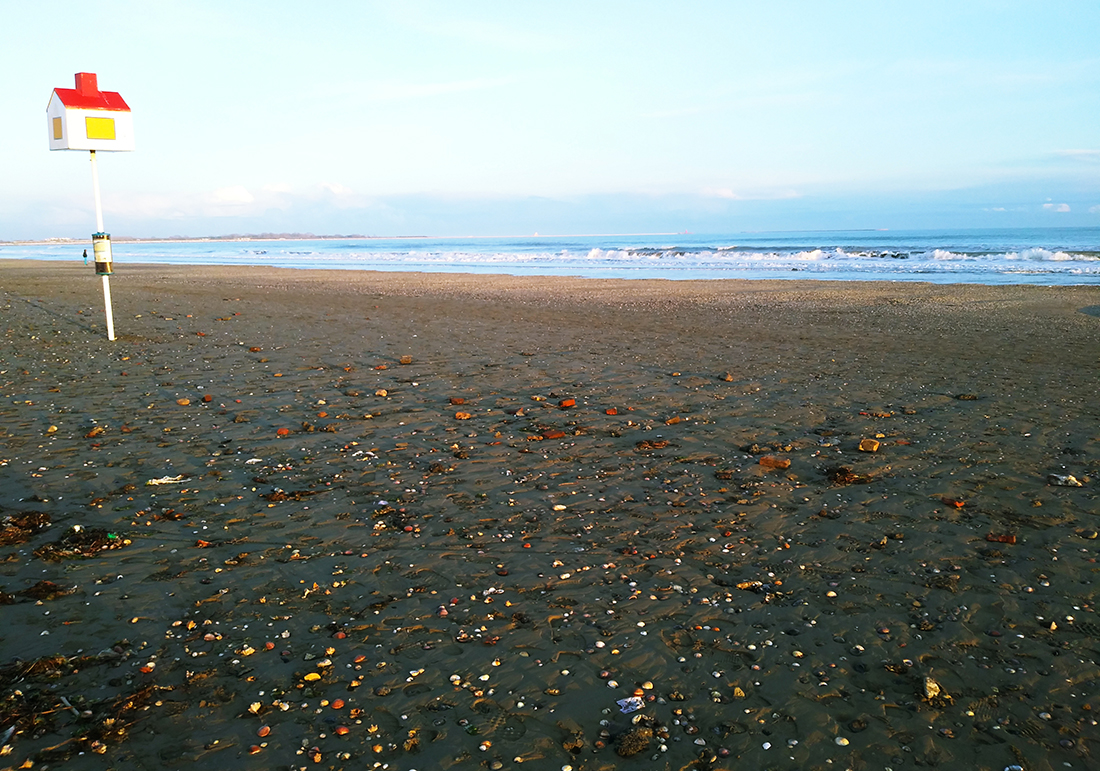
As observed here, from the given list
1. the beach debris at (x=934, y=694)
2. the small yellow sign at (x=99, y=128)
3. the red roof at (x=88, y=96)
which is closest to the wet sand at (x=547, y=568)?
the beach debris at (x=934, y=694)

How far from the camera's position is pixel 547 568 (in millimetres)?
4141

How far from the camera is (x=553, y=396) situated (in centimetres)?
820

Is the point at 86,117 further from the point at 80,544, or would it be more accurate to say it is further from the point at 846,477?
the point at 846,477

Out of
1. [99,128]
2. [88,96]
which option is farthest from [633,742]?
[88,96]

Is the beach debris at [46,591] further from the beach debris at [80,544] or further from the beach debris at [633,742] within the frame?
the beach debris at [633,742]

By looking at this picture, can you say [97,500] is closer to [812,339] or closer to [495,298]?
[812,339]

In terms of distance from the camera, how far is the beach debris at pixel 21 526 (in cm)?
433

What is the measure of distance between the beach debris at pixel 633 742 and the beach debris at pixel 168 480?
4.12m

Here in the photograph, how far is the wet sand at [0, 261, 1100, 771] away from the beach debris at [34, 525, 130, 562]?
2 cm

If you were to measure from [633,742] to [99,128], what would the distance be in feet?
37.4

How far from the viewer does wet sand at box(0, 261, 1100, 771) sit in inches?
110

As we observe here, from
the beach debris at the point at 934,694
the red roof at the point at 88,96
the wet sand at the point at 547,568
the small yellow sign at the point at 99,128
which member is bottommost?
the beach debris at the point at 934,694

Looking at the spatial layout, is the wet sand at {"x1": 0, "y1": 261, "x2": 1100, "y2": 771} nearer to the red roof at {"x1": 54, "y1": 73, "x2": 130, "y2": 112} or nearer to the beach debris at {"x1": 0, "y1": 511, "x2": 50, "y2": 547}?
the beach debris at {"x1": 0, "y1": 511, "x2": 50, "y2": 547}

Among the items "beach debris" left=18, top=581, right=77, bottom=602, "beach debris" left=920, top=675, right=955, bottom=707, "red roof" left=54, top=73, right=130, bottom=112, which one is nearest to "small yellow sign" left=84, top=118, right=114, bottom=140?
"red roof" left=54, top=73, right=130, bottom=112
